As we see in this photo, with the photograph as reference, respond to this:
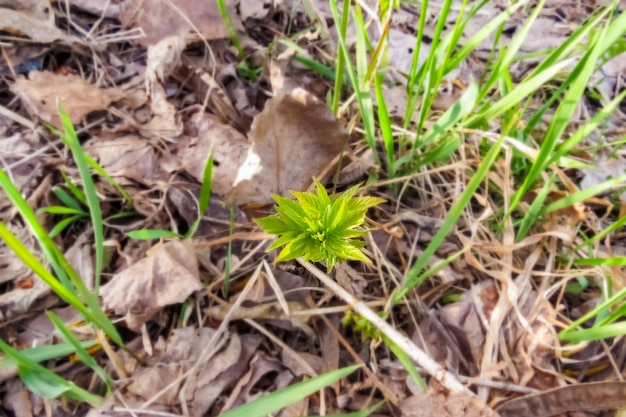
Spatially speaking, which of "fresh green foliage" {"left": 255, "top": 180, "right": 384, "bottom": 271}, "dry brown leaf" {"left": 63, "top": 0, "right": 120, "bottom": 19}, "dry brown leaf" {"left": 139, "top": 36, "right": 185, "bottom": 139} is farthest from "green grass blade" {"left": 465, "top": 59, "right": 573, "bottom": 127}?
"dry brown leaf" {"left": 63, "top": 0, "right": 120, "bottom": 19}

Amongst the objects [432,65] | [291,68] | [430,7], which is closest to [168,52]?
[291,68]

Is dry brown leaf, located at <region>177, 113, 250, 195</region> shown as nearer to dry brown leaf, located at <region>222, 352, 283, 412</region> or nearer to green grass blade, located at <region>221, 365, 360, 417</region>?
dry brown leaf, located at <region>222, 352, 283, 412</region>

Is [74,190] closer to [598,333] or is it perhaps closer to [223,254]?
[223,254]

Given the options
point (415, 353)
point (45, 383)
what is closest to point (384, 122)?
point (415, 353)

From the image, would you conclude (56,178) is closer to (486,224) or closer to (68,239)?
(68,239)

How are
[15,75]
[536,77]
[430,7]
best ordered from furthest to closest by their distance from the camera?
[430,7] < [15,75] < [536,77]

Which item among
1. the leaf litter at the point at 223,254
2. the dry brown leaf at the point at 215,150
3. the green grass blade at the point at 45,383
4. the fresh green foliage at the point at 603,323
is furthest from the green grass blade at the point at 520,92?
the green grass blade at the point at 45,383
